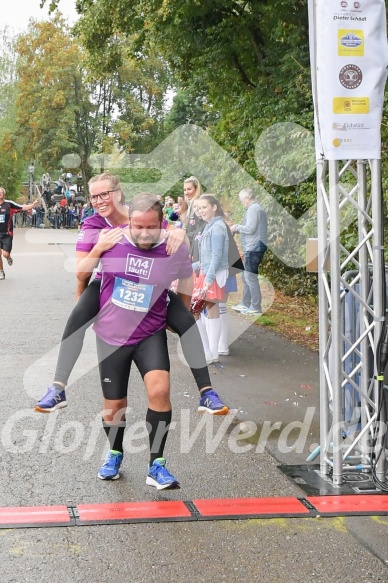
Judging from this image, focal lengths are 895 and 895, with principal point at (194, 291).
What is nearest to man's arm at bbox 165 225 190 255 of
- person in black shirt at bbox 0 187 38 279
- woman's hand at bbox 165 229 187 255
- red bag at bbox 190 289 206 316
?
woman's hand at bbox 165 229 187 255

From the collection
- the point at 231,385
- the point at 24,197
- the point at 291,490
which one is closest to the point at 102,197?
the point at 291,490

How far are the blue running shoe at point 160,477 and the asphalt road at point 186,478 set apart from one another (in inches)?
3.2

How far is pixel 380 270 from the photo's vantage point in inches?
228

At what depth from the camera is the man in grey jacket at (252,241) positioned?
13992 millimetres

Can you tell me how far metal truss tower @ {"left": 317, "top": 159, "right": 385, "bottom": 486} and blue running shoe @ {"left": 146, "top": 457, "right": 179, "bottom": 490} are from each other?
1.11 metres

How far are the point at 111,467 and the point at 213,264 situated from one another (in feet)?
13.5

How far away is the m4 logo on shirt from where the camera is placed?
217 inches

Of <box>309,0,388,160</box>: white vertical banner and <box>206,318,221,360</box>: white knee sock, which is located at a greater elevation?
<box>309,0,388,160</box>: white vertical banner

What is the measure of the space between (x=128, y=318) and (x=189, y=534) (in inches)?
55.2

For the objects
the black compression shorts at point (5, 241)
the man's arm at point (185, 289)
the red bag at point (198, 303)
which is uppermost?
the man's arm at point (185, 289)

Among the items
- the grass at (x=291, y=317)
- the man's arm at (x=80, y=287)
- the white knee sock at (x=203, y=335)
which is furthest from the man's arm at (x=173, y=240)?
the grass at (x=291, y=317)

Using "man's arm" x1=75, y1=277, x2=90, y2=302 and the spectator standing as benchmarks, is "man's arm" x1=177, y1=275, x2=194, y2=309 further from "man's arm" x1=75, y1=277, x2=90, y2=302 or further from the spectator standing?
the spectator standing

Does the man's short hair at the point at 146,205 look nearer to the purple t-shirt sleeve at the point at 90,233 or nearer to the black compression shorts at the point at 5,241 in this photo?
the purple t-shirt sleeve at the point at 90,233

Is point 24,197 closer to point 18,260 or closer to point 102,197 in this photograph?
point 18,260
